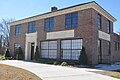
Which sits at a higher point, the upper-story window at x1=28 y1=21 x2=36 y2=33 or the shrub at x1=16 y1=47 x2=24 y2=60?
the upper-story window at x1=28 y1=21 x2=36 y2=33

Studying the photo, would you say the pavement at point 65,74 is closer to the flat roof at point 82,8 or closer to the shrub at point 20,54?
the flat roof at point 82,8

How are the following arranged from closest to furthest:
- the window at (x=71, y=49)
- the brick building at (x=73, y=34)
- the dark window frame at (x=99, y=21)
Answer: the brick building at (x=73, y=34), the window at (x=71, y=49), the dark window frame at (x=99, y=21)

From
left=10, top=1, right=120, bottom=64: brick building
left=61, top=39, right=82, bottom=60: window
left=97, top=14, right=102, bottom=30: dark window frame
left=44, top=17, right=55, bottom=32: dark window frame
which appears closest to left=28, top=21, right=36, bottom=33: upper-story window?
left=10, top=1, right=120, bottom=64: brick building

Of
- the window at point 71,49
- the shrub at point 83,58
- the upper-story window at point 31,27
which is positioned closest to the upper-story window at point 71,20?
the window at point 71,49

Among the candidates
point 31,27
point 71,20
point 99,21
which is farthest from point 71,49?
point 31,27

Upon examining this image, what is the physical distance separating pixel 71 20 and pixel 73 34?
1916 millimetres

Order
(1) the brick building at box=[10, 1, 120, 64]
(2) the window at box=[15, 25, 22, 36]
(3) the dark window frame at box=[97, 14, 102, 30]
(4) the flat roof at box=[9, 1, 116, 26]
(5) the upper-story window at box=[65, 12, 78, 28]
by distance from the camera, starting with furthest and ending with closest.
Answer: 1. (2) the window at box=[15, 25, 22, 36]
2. (3) the dark window frame at box=[97, 14, 102, 30]
3. (5) the upper-story window at box=[65, 12, 78, 28]
4. (1) the brick building at box=[10, 1, 120, 64]
5. (4) the flat roof at box=[9, 1, 116, 26]

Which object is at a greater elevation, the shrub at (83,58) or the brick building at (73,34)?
the brick building at (73,34)

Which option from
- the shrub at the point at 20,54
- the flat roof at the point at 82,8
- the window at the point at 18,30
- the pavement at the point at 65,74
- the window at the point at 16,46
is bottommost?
the pavement at the point at 65,74

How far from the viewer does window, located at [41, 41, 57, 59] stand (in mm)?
23781

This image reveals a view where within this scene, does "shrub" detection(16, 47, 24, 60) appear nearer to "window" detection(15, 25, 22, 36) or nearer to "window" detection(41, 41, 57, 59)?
"window" detection(15, 25, 22, 36)

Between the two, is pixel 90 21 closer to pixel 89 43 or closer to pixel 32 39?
pixel 89 43

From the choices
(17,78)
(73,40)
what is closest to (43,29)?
(73,40)

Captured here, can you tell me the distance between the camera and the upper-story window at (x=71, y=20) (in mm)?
21500
